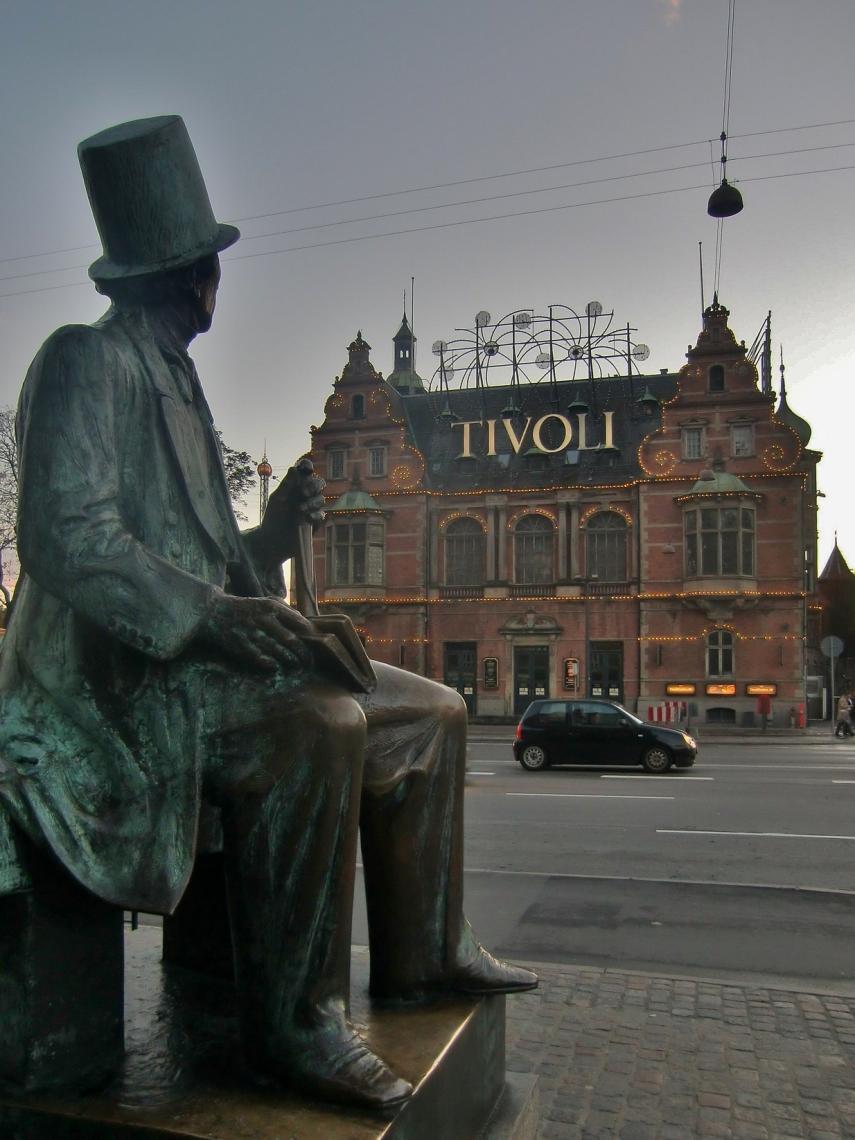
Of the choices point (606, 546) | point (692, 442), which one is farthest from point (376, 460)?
point (692, 442)

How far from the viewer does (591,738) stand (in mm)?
17453

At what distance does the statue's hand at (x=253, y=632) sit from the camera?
75.7 inches

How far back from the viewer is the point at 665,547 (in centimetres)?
3375

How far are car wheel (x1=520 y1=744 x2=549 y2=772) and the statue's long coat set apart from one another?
1566cm

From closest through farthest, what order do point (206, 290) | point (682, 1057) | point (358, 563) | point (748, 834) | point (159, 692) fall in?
point (159, 692) → point (206, 290) → point (682, 1057) → point (748, 834) → point (358, 563)

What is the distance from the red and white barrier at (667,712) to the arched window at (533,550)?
6408 millimetres

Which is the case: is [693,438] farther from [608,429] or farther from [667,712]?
[667,712]

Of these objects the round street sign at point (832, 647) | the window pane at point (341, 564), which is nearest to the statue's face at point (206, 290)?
the round street sign at point (832, 647)

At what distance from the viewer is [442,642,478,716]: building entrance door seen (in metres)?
35.4

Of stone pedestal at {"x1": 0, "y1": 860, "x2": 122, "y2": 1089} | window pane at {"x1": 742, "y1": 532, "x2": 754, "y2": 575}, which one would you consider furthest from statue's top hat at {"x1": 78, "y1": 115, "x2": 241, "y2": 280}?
window pane at {"x1": 742, "y1": 532, "x2": 754, "y2": 575}

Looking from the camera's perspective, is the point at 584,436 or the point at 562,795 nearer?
the point at 562,795

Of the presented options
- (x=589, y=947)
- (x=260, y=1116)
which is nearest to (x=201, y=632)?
(x=260, y=1116)

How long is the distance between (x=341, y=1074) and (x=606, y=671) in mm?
33096

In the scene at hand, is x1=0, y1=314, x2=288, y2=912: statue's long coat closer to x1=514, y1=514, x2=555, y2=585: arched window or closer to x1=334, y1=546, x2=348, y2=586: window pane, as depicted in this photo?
x1=514, y1=514, x2=555, y2=585: arched window
